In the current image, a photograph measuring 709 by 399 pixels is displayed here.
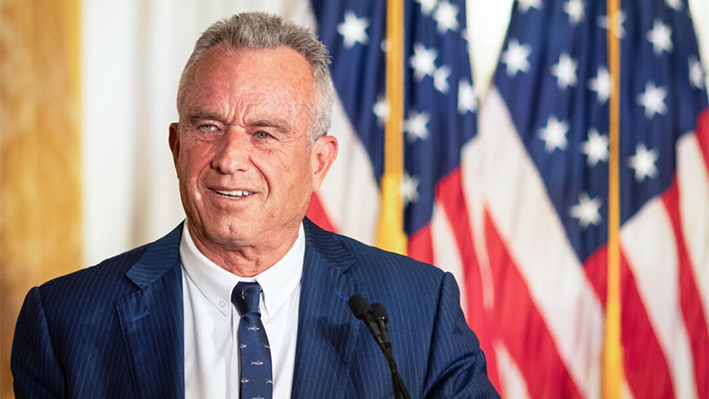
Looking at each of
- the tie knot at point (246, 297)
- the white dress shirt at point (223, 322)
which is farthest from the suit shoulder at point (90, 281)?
the tie knot at point (246, 297)

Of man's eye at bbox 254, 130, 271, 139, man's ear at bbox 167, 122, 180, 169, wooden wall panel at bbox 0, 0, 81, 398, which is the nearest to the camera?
man's eye at bbox 254, 130, 271, 139

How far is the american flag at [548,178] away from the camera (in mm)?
3117

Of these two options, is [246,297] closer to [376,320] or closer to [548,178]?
[376,320]

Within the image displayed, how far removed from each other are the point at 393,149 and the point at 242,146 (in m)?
1.55

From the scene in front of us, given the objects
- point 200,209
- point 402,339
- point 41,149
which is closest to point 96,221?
point 41,149

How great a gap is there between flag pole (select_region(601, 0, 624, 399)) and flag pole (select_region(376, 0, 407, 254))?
0.94 metres

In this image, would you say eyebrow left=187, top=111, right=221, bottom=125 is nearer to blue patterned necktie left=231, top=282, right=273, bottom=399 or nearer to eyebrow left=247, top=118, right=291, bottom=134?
eyebrow left=247, top=118, right=291, bottom=134

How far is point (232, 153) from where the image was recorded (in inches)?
62.4

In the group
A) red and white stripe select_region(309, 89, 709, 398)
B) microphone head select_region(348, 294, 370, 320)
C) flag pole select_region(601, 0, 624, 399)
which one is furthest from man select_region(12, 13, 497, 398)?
flag pole select_region(601, 0, 624, 399)

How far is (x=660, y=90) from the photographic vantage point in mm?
Result: 3244

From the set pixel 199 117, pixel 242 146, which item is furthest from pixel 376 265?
pixel 199 117

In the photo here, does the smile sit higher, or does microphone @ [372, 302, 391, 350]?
the smile

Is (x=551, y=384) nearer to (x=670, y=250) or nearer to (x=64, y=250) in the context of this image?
(x=670, y=250)

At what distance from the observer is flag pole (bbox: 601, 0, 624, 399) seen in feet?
10.4
